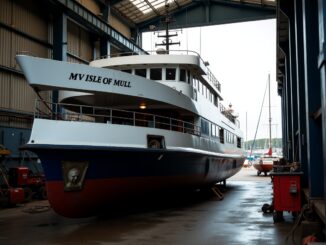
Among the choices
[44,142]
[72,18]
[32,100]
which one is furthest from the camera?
[72,18]

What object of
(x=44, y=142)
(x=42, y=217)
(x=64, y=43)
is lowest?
(x=42, y=217)

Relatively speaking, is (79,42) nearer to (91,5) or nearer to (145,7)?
(91,5)

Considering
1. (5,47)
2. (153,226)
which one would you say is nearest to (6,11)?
(5,47)

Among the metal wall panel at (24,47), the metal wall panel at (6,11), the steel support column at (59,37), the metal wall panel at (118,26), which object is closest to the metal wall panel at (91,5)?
the metal wall panel at (118,26)

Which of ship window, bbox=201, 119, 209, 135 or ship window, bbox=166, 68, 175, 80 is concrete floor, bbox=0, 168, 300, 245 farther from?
ship window, bbox=166, 68, 175, 80

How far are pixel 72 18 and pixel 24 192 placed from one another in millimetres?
9495

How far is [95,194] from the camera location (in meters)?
8.38

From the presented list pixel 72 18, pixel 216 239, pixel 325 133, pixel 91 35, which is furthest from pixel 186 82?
pixel 91 35

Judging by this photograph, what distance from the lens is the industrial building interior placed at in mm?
6816

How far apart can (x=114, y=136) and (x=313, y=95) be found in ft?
13.3

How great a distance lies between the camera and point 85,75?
8773 mm

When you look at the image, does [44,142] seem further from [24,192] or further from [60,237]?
[24,192]

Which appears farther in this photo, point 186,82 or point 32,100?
point 32,100

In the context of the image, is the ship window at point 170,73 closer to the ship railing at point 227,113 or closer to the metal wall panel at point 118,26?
the ship railing at point 227,113
